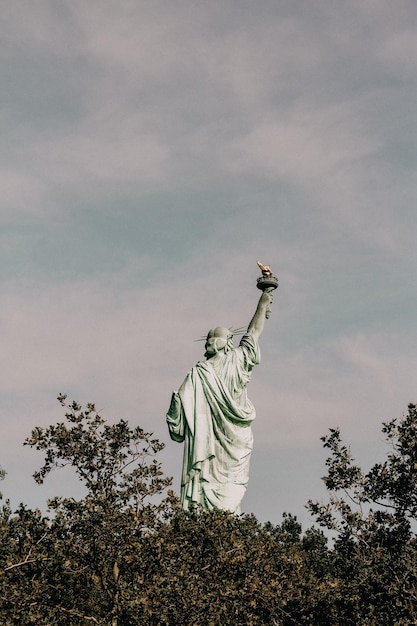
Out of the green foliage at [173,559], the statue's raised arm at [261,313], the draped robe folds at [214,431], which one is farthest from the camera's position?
the statue's raised arm at [261,313]

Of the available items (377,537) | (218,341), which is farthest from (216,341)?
(377,537)

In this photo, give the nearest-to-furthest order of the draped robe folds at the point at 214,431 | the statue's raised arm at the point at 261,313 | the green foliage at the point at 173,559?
the green foliage at the point at 173,559, the draped robe folds at the point at 214,431, the statue's raised arm at the point at 261,313

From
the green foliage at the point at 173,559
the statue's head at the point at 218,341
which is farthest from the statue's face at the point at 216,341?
the green foliage at the point at 173,559

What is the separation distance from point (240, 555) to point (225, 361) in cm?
1260

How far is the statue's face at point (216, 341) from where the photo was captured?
2684 centimetres

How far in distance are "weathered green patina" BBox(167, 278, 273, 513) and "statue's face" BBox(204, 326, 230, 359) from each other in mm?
33

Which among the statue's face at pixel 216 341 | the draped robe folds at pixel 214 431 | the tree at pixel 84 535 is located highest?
the statue's face at pixel 216 341

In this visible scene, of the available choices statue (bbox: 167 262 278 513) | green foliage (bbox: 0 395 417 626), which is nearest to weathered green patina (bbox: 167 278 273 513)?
statue (bbox: 167 262 278 513)

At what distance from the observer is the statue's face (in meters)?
26.8

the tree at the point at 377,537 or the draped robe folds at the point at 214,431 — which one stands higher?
the draped robe folds at the point at 214,431

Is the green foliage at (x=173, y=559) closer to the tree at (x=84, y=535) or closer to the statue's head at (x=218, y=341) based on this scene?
the tree at (x=84, y=535)

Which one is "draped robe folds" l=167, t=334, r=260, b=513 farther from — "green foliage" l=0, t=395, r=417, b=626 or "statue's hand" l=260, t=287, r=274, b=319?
"green foliage" l=0, t=395, r=417, b=626

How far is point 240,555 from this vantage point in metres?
14.1

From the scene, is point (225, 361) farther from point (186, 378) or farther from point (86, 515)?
point (86, 515)
